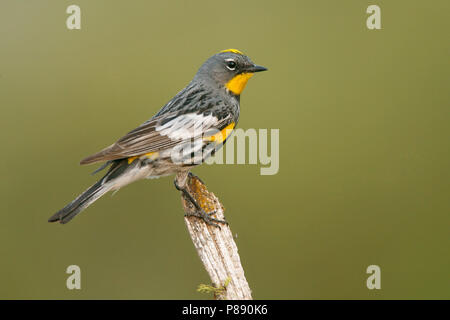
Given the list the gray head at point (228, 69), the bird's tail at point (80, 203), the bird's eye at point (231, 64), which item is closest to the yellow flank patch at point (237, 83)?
the gray head at point (228, 69)

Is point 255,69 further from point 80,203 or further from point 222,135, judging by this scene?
point 80,203

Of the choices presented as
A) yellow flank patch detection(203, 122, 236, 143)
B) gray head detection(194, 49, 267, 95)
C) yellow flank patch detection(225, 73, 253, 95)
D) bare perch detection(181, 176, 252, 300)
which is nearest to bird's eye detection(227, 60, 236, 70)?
gray head detection(194, 49, 267, 95)

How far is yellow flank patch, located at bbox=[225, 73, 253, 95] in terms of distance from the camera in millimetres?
6199

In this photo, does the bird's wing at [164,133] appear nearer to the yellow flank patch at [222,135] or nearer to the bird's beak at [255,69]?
the yellow flank patch at [222,135]

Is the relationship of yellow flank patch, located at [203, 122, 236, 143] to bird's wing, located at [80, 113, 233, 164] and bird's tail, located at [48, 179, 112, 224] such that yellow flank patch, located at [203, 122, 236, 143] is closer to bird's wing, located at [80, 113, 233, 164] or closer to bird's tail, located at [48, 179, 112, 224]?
bird's wing, located at [80, 113, 233, 164]

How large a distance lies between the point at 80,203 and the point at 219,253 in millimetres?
1486

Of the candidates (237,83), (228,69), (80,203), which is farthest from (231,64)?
(80,203)

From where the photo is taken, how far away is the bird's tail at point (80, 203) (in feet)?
16.0

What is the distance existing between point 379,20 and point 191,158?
5360 millimetres

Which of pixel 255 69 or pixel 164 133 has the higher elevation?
pixel 255 69

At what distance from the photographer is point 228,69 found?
618 cm

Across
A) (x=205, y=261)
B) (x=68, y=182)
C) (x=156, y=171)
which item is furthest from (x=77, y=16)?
(x=205, y=261)

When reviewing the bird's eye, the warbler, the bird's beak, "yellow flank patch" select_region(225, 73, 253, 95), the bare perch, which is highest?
the bird's eye

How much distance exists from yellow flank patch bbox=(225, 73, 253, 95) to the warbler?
54 mm
